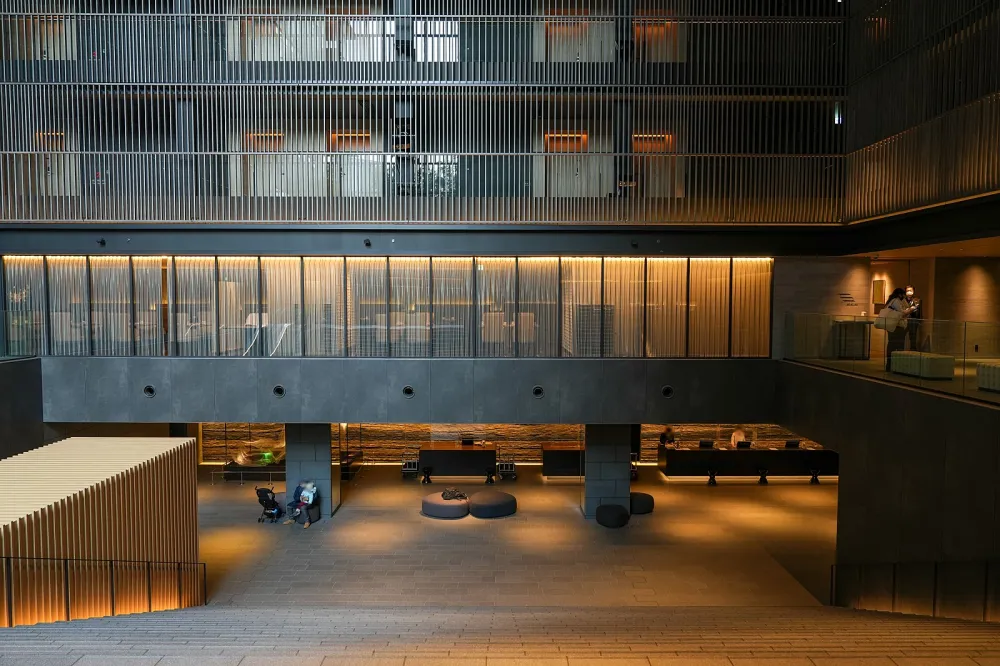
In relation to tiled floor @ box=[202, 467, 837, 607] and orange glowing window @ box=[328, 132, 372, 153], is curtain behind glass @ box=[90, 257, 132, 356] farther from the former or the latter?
orange glowing window @ box=[328, 132, 372, 153]

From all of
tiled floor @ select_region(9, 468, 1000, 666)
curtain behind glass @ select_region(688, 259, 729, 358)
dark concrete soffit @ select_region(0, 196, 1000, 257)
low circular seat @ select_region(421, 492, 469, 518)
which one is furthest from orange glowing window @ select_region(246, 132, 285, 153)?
curtain behind glass @ select_region(688, 259, 729, 358)

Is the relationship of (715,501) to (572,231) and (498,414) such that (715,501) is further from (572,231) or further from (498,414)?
(572,231)

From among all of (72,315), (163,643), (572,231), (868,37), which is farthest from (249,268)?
(868,37)

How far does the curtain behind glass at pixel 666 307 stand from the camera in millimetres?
15562

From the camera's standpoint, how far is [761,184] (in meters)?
15.0

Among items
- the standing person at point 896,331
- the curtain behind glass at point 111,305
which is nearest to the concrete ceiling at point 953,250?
the standing person at point 896,331

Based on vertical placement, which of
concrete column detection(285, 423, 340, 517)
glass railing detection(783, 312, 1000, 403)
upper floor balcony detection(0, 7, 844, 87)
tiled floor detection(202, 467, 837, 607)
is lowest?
tiled floor detection(202, 467, 837, 607)

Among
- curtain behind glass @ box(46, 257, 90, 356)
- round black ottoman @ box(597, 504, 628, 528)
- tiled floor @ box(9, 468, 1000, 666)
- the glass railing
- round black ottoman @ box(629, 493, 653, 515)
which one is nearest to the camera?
tiled floor @ box(9, 468, 1000, 666)

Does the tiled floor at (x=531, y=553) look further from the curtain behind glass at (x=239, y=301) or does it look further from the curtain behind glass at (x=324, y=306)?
the curtain behind glass at (x=239, y=301)

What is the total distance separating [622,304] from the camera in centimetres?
1561

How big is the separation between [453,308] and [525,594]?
21.4ft

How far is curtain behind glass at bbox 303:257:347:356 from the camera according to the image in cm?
1555

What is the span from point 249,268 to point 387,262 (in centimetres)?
317

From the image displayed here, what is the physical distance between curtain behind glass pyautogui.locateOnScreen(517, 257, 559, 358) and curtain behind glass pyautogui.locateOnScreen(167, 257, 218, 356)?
7.05 metres
